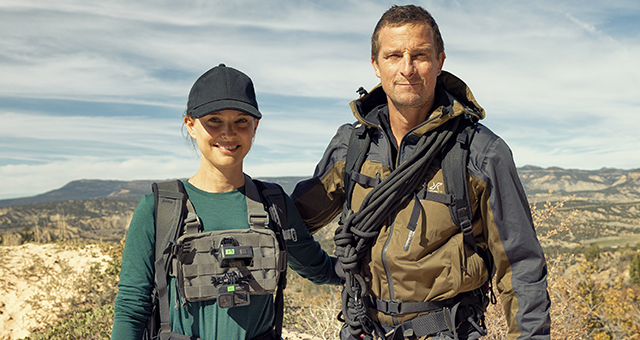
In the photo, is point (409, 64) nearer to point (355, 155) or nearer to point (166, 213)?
point (355, 155)

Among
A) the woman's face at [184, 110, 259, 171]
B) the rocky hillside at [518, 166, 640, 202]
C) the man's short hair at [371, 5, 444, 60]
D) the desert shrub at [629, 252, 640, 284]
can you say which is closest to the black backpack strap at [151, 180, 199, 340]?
the woman's face at [184, 110, 259, 171]

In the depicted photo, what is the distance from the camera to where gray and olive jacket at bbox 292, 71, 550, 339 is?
237 centimetres

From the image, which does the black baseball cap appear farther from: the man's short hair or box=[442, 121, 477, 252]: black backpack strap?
box=[442, 121, 477, 252]: black backpack strap

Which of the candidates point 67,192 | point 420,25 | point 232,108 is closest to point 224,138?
point 232,108

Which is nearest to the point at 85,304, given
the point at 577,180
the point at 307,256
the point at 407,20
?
the point at 307,256

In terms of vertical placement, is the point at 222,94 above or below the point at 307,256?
above

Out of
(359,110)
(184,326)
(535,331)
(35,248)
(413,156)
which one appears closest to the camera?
(184,326)

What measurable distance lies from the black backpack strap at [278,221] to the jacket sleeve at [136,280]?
0.63m

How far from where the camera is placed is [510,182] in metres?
2.36

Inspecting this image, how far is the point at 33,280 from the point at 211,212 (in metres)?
8.94

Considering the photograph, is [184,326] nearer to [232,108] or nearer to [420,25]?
[232,108]

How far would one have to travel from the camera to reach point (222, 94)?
7.24ft

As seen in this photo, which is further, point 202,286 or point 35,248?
point 35,248

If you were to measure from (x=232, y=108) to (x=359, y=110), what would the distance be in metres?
1.04
